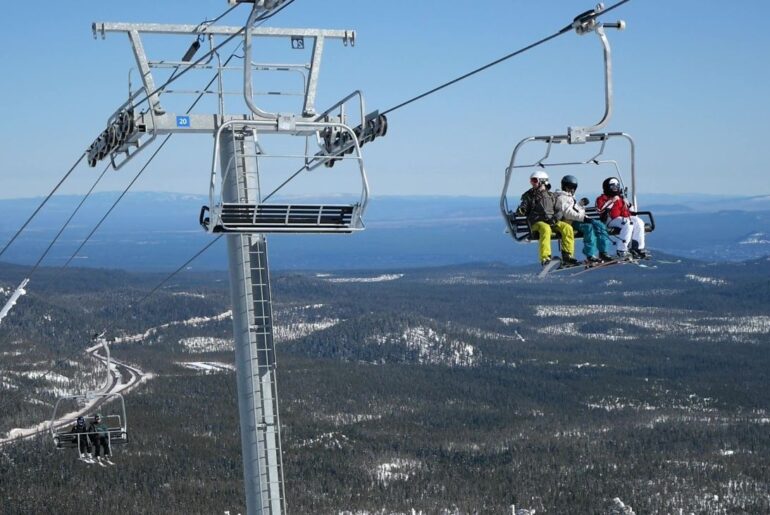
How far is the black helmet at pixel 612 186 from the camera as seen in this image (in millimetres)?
20031

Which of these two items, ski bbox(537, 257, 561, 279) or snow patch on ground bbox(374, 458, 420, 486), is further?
snow patch on ground bbox(374, 458, 420, 486)

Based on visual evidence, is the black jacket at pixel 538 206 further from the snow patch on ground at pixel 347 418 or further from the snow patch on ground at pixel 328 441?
the snow patch on ground at pixel 347 418

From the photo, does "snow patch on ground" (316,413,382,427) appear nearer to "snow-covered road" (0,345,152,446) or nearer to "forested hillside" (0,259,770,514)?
"forested hillside" (0,259,770,514)

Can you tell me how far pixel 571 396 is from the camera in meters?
191

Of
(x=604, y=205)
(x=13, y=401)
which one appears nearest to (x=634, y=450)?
(x=13, y=401)

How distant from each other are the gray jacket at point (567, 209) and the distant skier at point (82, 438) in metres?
17.8

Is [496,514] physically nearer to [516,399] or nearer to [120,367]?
[516,399]

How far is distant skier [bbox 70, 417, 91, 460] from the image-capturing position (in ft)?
110

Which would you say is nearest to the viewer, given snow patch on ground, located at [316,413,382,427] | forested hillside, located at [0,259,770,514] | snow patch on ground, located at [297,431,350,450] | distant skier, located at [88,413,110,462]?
distant skier, located at [88,413,110,462]

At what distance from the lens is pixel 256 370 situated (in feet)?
59.0

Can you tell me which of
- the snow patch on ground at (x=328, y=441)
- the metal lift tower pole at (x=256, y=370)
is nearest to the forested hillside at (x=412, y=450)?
the snow patch on ground at (x=328, y=441)

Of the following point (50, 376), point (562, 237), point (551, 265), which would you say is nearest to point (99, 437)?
point (562, 237)

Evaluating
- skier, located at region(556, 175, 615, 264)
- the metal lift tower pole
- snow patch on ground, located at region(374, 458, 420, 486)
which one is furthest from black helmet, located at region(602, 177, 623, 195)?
snow patch on ground, located at region(374, 458, 420, 486)

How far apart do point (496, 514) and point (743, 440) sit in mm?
53327
